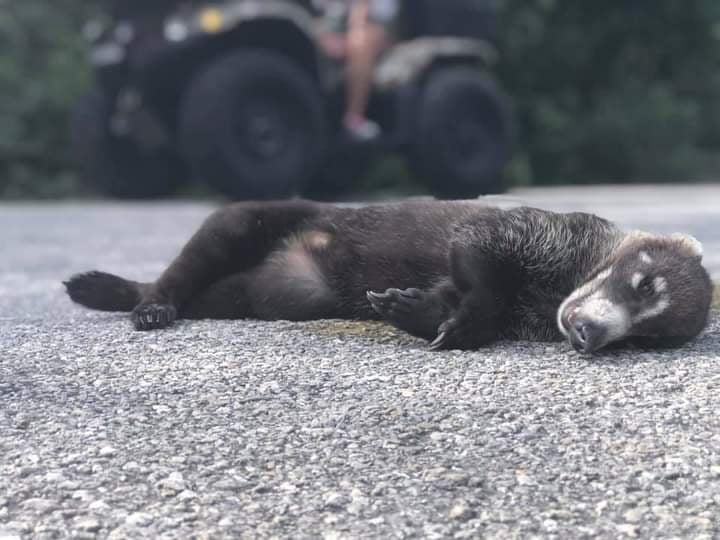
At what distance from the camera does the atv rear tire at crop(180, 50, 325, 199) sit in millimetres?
9422

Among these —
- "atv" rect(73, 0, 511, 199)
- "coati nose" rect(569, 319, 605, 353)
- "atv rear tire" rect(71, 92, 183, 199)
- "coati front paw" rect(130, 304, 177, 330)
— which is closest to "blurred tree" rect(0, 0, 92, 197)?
"atv rear tire" rect(71, 92, 183, 199)

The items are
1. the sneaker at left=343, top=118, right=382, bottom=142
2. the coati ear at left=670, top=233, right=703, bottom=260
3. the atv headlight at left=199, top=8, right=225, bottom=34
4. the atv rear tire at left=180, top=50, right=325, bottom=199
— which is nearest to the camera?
the coati ear at left=670, top=233, right=703, bottom=260

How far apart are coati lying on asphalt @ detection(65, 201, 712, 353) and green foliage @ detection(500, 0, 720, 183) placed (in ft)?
43.6

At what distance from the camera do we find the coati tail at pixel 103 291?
14.0 feet

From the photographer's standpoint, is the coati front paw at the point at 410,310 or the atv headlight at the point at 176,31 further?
the atv headlight at the point at 176,31

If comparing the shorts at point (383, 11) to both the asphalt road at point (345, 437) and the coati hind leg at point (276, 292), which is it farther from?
the asphalt road at point (345, 437)

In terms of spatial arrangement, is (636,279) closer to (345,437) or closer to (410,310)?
(410,310)

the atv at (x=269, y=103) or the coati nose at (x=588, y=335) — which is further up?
the atv at (x=269, y=103)

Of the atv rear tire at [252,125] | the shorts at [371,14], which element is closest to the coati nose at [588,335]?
the atv rear tire at [252,125]

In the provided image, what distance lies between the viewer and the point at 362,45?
10992mm

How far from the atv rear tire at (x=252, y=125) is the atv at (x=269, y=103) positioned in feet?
0.04

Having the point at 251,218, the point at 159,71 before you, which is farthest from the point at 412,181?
the point at 251,218

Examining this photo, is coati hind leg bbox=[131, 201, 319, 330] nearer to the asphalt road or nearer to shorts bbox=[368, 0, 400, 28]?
the asphalt road

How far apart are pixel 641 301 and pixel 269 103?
22.2 ft
